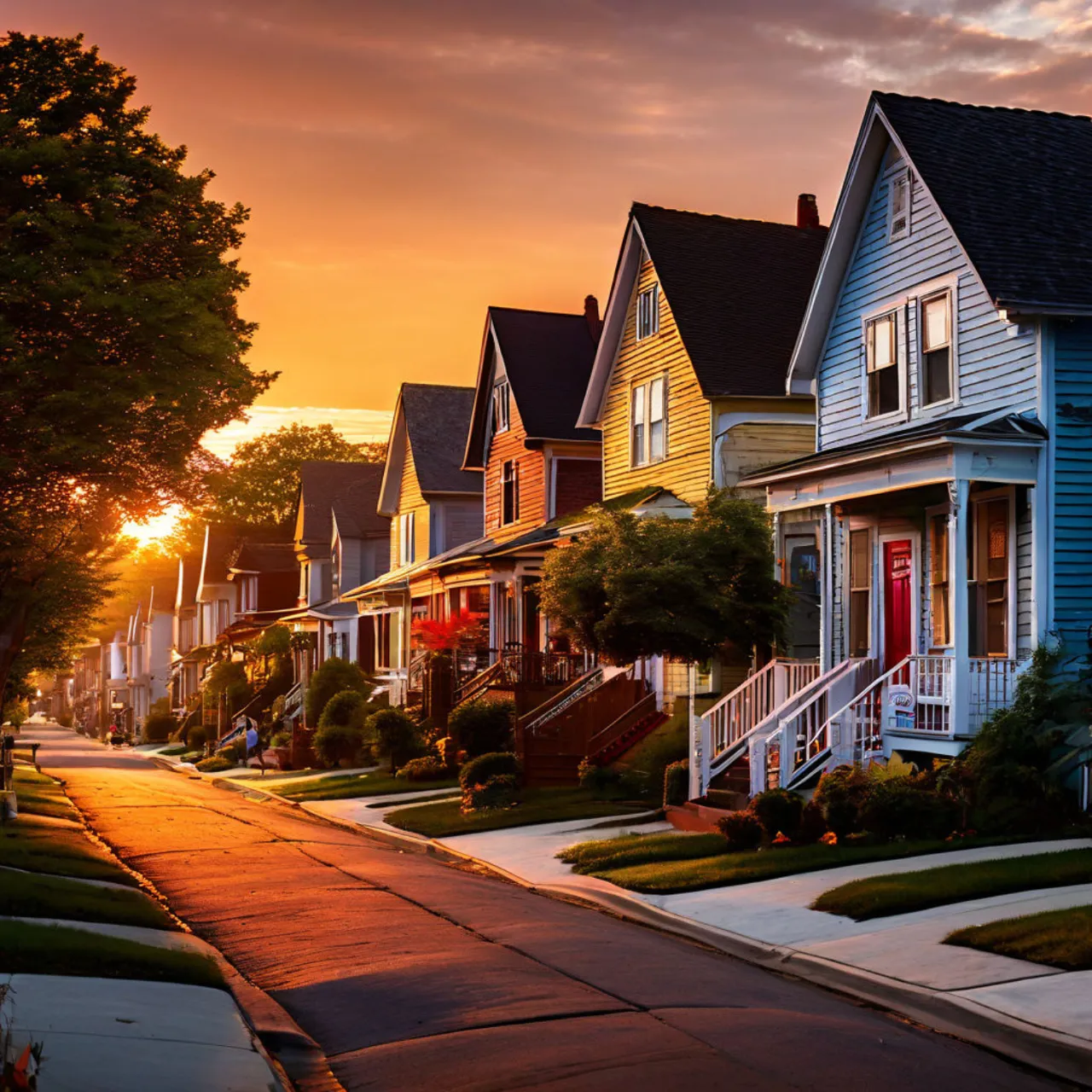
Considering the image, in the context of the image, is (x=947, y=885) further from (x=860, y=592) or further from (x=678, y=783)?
(x=860, y=592)

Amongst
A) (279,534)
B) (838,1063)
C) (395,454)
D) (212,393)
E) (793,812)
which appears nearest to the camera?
(838,1063)

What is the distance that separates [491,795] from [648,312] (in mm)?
12694

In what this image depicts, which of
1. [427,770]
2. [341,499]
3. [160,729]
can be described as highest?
[341,499]

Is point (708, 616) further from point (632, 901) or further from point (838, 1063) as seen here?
point (838, 1063)

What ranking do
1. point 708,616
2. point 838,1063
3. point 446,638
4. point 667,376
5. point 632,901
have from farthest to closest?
point 446,638
point 667,376
point 708,616
point 632,901
point 838,1063

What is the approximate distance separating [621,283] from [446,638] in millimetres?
11694

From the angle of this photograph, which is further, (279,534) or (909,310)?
(279,534)

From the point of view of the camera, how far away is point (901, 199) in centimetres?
2472

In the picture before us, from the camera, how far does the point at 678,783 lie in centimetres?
2422

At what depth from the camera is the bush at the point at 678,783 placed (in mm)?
24203

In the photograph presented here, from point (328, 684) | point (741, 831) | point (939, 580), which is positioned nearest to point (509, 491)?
point (328, 684)

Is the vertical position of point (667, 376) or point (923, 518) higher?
point (667, 376)

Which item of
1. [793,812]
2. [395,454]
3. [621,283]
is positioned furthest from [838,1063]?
[395,454]

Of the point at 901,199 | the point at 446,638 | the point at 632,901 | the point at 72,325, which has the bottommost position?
the point at 632,901
